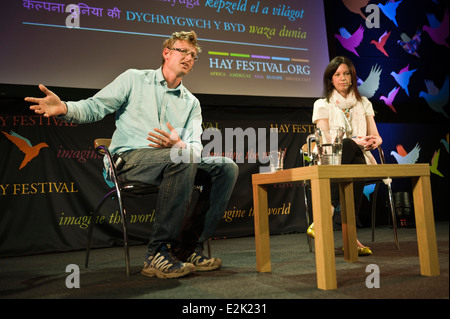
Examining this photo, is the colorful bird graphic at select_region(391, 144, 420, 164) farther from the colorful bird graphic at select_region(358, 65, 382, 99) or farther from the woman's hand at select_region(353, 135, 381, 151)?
the woman's hand at select_region(353, 135, 381, 151)

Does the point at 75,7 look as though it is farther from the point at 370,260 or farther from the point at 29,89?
the point at 370,260

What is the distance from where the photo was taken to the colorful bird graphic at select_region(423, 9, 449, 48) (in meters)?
0.84

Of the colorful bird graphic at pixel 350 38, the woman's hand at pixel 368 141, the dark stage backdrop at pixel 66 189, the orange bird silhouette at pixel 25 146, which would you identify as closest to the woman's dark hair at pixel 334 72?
the woman's hand at pixel 368 141

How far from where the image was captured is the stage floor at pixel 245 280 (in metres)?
1.30

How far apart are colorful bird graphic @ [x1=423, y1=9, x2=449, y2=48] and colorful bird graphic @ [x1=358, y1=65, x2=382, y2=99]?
12.3ft

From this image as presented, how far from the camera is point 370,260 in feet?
6.52

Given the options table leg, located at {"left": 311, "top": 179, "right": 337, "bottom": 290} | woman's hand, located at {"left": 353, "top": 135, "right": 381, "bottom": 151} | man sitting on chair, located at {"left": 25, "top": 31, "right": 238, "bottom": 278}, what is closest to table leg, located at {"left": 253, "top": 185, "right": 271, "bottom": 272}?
man sitting on chair, located at {"left": 25, "top": 31, "right": 238, "bottom": 278}

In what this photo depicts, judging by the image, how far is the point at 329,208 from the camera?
1.41 metres

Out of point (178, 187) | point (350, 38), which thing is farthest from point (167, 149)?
point (350, 38)

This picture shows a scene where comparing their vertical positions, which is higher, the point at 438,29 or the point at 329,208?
the point at 438,29

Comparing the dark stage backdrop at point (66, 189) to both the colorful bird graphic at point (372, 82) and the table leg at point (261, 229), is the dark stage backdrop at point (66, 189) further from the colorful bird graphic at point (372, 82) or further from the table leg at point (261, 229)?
the table leg at point (261, 229)

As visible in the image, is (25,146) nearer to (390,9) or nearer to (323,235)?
(323,235)

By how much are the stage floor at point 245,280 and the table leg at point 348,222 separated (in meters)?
0.06

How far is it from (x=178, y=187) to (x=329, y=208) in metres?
0.67
